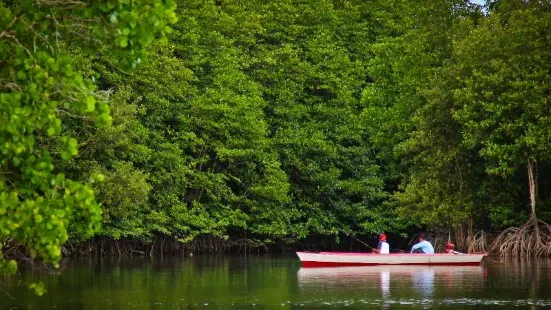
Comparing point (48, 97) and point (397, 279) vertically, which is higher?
point (48, 97)

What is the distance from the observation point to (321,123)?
61.8 metres

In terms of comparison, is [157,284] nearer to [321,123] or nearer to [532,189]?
[532,189]

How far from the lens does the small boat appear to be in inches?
1826

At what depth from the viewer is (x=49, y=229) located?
15.0 metres

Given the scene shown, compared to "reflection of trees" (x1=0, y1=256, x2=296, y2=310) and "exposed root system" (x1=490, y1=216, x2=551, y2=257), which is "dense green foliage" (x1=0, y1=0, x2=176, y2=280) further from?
"exposed root system" (x1=490, y1=216, x2=551, y2=257)

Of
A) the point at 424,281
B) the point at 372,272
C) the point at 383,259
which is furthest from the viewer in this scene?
the point at 383,259

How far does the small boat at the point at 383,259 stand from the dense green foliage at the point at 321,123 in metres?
4.46

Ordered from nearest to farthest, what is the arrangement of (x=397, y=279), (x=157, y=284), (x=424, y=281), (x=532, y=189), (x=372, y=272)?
1. (x=157, y=284)
2. (x=424, y=281)
3. (x=397, y=279)
4. (x=372, y=272)
5. (x=532, y=189)

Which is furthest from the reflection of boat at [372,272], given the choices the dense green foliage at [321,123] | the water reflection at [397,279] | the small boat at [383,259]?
the dense green foliage at [321,123]

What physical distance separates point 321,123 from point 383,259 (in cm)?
1646

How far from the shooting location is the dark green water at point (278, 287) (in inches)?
1139

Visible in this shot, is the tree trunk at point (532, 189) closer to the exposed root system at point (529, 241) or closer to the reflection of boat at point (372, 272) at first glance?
the exposed root system at point (529, 241)

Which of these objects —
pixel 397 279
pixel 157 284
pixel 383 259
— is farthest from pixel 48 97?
pixel 383 259

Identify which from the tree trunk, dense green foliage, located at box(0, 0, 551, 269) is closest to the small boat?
the tree trunk
